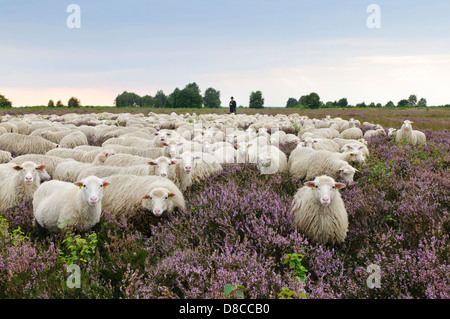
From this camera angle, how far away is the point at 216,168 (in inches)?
285

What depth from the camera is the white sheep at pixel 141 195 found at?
4.39 metres

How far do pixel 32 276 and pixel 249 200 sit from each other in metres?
2.74

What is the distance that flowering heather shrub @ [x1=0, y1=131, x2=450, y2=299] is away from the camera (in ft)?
8.52

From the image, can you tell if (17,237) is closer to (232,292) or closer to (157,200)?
(157,200)

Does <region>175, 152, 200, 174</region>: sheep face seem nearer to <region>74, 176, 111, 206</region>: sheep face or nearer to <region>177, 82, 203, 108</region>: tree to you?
<region>74, 176, 111, 206</region>: sheep face

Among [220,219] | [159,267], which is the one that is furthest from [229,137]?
[159,267]

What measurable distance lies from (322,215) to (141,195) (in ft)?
9.29

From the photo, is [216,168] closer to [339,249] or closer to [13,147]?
[339,249]

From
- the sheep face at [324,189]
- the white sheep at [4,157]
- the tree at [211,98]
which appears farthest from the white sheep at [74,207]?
the tree at [211,98]

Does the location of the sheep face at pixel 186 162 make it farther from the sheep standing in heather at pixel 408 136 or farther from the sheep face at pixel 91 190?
the sheep standing in heather at pixel 408 136

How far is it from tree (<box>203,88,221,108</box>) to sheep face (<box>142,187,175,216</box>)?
100369mm

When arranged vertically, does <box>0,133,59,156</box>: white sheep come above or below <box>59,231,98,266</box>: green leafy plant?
above

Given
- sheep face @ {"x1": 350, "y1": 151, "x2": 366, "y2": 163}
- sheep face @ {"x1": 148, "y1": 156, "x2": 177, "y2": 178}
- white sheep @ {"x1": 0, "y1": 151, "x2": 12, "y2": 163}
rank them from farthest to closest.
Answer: white sheep @ {"x1": 0, "y1": 151, "x2": 12, "y2": 163} < sheep face @ {"x1": 350, "y1": 151, "x2": 366, "y2": 163} < sheep face @ {"x1": 148, "y1": 156, "x2": 177, "y2": 178}

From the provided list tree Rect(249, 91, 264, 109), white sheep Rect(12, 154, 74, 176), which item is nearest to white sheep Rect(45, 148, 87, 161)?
white sheep Rect(12, 154, 74, 176)
